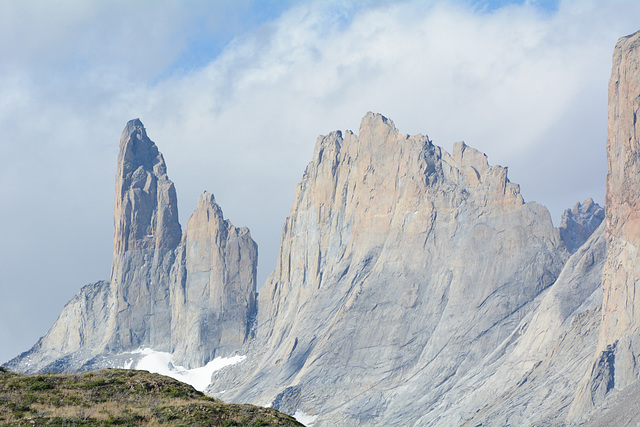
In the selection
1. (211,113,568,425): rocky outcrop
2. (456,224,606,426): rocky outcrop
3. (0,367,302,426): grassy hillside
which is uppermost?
(211,113,568,425): rocky outcrop

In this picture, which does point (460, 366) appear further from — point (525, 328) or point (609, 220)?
point (609, 220)

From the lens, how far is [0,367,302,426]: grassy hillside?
36.2 meters

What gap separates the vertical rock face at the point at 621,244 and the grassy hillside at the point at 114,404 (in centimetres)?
9665

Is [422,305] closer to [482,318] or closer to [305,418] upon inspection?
[482,318]

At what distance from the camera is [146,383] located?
40.7 m

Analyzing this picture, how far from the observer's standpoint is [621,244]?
456ft

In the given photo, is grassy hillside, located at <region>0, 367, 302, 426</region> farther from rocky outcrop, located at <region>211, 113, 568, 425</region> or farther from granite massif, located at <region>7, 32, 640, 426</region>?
rocky outcrop, located at <region>211, 113, 568, 425</region>

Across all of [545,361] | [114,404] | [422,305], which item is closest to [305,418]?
[422,305]

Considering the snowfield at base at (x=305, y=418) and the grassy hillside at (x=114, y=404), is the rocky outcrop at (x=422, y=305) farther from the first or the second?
the grassy hillside at (x=114, y=404)

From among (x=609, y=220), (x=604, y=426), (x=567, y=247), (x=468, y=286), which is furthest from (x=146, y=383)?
(x=567, y=247)

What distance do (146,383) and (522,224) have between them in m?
152

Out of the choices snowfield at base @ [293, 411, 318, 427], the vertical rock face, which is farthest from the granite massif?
snowfield at base @ [293, 411, 318, 427]

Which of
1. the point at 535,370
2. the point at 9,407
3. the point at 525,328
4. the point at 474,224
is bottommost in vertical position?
the point at 9,407

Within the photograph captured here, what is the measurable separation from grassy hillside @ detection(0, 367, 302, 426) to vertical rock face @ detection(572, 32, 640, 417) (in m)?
96.6
